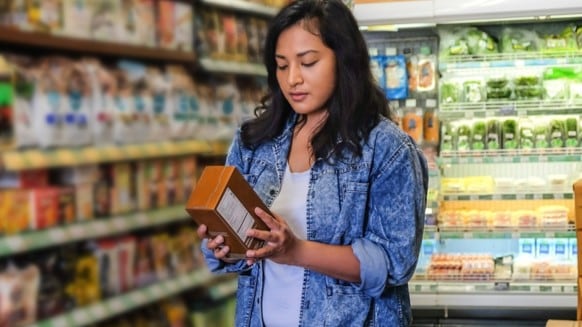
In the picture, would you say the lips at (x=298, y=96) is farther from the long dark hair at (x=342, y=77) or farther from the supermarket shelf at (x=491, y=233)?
the supermarket shelf at (x=491, y=233)

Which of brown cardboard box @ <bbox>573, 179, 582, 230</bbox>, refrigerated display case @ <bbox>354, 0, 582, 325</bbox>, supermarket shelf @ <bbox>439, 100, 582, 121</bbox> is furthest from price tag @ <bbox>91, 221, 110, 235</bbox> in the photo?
supermarket shelf @ <bbox>439, 100, 582, 121</bbox>

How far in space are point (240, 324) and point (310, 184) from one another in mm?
371

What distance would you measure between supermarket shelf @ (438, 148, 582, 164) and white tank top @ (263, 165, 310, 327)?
253 cm

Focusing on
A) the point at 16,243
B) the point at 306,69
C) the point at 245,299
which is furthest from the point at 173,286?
the point at 306,69

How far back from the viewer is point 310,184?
6.02 ft

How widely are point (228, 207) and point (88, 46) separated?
132 centimetres

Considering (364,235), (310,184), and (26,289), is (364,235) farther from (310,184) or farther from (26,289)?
(26,289)

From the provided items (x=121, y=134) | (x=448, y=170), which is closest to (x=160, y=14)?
(x=121, y=134)

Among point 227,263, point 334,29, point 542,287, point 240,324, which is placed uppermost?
point 334,29

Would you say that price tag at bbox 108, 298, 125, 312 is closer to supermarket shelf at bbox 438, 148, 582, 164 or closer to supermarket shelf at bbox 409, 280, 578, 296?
supermarket shelf at bbox 409, 280, 578, 296

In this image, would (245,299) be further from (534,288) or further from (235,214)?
(534,288)

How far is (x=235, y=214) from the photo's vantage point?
1617mm

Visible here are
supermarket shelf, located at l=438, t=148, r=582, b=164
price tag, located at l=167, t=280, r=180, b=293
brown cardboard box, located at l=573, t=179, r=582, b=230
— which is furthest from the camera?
supermarket shelf, located at l=438, t=148, r=582, b=164

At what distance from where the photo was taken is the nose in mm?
1804
